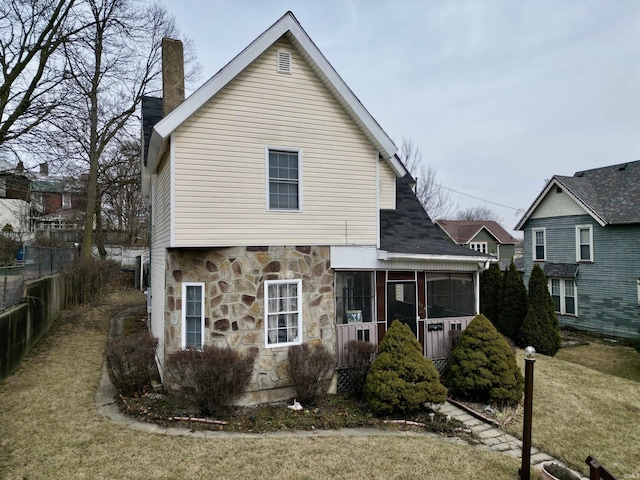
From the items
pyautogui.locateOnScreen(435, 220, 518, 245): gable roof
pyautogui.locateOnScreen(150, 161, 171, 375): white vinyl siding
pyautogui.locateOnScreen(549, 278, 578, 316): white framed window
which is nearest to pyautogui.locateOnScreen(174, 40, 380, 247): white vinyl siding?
pyautogui.locateOnScreen(150, 161, 171, 375): white vinyl siding

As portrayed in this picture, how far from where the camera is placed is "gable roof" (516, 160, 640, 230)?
17875 mm

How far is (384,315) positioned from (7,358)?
8.40 m

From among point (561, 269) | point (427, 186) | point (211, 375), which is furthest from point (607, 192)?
point (211, 375)

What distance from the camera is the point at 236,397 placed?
739cm

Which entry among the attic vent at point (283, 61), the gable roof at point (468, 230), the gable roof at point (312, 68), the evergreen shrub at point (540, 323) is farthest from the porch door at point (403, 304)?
the gable roof at point (468, 230)

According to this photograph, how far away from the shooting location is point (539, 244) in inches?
853

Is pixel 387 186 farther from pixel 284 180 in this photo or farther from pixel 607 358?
pixel 607 358

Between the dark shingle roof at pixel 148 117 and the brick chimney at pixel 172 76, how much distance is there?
1394 mm

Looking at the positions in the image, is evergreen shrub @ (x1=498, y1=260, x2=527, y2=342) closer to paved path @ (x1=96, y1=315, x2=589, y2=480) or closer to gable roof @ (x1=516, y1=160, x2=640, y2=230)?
gable roof @ (x1=516, y1=160, x2=640, y2=230)

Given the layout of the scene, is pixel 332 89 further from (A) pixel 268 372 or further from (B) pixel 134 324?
(B) pixel 134 324

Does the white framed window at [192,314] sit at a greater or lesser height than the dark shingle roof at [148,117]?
lesser

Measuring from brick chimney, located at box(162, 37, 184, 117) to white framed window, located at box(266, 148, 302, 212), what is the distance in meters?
2.97

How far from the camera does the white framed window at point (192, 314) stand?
7.59 m

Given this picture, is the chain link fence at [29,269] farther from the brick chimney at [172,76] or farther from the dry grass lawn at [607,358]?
the dry grass lawn at [607,358]
